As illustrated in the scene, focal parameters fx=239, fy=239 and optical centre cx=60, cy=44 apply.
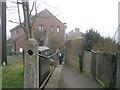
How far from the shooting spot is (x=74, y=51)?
2869 cm

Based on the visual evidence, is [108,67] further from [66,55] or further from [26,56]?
[66,55]

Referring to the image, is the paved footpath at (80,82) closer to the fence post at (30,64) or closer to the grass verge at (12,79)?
the grass verge at (12,79)

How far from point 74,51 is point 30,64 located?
23619mm

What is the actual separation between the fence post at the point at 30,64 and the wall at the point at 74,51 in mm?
19455

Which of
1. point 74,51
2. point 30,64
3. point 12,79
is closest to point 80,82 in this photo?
point 12,79

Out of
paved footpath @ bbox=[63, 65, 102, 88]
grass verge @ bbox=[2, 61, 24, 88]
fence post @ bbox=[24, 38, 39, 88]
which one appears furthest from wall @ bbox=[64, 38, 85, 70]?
fence post @ bbox=[24, 38, 39, 88]

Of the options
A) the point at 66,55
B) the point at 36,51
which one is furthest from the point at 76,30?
the point at 36,51

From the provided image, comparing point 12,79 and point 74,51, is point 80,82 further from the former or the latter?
point 74,51

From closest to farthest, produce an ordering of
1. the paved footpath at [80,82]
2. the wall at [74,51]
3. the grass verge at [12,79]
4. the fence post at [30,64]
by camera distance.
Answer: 1. the fence post at [30,64]
2. the grass verge at [12,79]
3. the paved footpath at [80,82]
4. the wall at [74,51]

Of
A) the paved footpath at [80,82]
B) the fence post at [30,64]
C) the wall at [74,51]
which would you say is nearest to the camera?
the fence post at [30,64]

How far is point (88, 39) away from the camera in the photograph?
23.0 m

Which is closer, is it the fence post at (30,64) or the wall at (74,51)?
the fence post at (30,64)

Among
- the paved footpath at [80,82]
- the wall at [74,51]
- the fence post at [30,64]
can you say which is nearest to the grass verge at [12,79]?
the fence post at [30,64]

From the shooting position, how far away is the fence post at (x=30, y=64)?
519 cm
